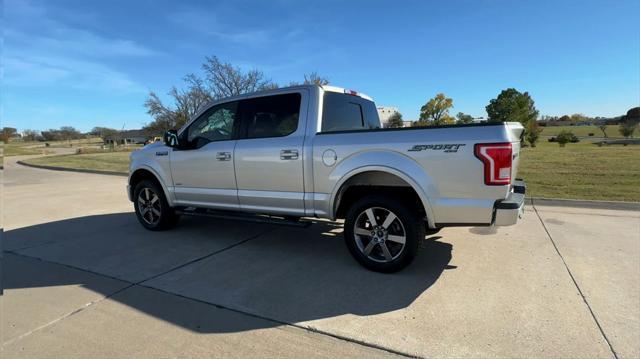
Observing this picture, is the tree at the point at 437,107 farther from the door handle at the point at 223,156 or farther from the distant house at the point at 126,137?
the door handle at the point at 223,156

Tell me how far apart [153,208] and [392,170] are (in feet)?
13.4

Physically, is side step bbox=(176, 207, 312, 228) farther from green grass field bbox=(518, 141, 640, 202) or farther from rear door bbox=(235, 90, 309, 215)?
green grass field bbox=(518, 141, 640, 202)

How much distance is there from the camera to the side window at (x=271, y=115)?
15.2 feet

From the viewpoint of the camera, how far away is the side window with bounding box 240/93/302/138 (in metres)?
4.64

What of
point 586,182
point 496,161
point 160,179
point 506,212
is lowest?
point 586,182

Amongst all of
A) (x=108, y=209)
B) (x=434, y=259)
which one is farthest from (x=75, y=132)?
(x=434, y=259)

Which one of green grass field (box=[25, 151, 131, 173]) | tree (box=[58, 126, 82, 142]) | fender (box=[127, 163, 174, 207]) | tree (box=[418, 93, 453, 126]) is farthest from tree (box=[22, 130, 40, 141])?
fender (box=[127, 163, 174, 207])

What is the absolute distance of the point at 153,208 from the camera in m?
6.08

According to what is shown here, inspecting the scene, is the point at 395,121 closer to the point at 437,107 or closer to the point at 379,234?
the point at 379,234

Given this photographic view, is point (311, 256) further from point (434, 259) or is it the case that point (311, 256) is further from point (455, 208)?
point (455, 208)

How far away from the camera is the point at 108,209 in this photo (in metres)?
8.12

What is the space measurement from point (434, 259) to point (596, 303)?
159cm

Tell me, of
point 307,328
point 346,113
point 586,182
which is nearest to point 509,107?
point 586,182

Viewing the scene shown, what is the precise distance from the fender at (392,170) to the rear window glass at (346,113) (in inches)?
27.0
